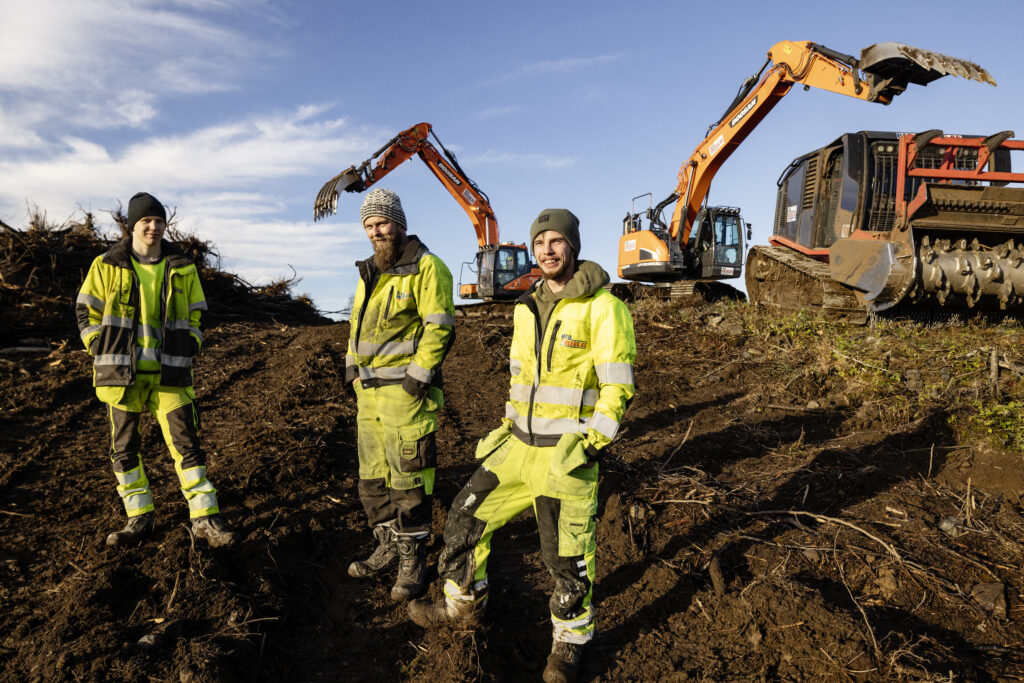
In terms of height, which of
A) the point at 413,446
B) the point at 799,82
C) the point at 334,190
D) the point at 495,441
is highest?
the point at 799,82

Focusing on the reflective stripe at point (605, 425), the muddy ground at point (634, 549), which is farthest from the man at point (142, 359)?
the reflective stripe at point (605, 425)

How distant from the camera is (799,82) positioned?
428 inches

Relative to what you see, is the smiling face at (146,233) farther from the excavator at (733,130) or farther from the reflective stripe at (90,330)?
the excavator at (733,130)

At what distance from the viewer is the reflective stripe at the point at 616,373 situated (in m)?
2.70

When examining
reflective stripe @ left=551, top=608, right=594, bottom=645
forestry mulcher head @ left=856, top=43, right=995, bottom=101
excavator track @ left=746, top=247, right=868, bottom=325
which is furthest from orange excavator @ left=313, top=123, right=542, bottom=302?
reflective stripe @ left=551, top=608, right=594, bottom=645

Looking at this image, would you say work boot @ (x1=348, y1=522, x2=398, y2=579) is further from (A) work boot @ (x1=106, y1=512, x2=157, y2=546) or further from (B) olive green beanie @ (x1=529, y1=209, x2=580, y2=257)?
(B) olive green beanie @ (x1=529, y1=209, x2=580, y2=257)

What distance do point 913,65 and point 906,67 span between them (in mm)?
85

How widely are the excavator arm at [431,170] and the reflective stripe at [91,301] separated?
1057 cm

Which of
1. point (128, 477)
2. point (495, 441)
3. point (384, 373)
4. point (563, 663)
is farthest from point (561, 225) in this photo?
point (128, 477)

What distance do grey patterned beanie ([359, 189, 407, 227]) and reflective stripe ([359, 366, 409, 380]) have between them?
2.91 feet

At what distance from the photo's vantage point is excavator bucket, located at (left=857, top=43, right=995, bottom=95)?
26.1 ft

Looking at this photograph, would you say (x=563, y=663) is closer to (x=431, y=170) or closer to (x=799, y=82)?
(x=799, y=82)

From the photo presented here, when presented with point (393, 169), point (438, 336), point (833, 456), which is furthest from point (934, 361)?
point (393, 169)

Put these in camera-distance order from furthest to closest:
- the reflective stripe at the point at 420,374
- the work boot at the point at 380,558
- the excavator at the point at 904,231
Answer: the excavator at the point at 904,231, the work boot at the point at 380,558, the reflective stripe at the point at 420,374
